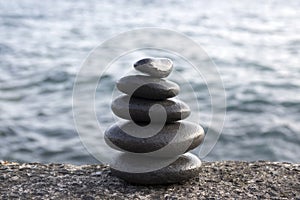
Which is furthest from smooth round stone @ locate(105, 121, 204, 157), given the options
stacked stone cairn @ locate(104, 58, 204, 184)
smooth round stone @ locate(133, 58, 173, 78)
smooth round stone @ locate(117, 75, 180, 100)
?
smooth round stone @ locate(133, 58, 173, 78)

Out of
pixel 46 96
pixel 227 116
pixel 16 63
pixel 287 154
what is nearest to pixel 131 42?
pixel 16 63

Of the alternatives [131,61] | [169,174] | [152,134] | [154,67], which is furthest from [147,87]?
[131,61]

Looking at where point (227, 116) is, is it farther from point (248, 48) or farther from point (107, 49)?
point (248, 48)

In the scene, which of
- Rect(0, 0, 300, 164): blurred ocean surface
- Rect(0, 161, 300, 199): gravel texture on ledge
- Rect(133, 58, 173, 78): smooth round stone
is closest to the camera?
Rect(0, 161, 300, 199): gravel texture on ledge

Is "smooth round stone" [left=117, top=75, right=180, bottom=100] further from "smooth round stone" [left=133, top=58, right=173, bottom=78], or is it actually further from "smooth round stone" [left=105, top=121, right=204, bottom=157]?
"smooth round stone" [left=105, top=121, right=204, bottom=157]

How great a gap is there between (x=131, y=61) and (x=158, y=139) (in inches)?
217

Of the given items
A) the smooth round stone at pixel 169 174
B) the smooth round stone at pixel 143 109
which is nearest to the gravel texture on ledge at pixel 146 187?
the smooth round stone at pixel 169 174

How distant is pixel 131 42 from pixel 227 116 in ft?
10.9

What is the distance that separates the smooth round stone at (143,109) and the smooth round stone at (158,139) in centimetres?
6

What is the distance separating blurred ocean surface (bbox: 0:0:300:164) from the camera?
20.2 ft

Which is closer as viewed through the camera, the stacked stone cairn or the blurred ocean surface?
the stacked stone cairn

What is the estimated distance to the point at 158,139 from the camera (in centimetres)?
306

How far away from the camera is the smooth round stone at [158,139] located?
306 centimetres

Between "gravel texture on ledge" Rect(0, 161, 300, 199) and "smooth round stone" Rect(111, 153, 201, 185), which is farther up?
"smooth round stone" Rect(111, 153, 201, 185)
